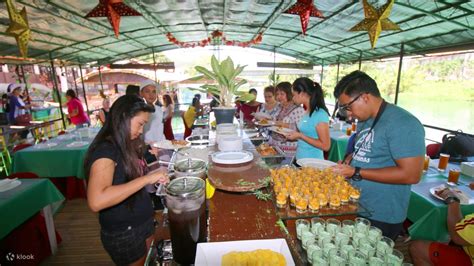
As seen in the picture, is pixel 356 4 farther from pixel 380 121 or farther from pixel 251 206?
pixel 251 206

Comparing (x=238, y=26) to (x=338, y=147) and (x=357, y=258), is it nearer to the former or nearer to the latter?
(x=338, y=147)

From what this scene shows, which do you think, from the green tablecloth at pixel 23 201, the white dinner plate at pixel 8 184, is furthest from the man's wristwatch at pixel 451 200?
the white dinner plate at pixel 8 184

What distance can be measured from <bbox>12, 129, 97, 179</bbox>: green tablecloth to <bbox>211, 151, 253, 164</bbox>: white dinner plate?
3.97m

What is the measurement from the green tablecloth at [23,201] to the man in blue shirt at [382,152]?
3267 mm

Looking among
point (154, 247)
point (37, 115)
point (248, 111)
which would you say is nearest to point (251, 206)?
point (154, 247)

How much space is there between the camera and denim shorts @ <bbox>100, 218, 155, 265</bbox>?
5.70 feet

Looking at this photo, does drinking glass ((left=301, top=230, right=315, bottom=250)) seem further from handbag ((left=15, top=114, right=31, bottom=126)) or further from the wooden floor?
handbag ((left=15, top=114, right=31, bottom=126))

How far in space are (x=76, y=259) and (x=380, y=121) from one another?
159 inches

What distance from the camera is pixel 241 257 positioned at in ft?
3.04

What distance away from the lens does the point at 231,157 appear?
1.75 meters

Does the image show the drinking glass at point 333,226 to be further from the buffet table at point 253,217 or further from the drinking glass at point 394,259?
the drinking glass at point 394,259

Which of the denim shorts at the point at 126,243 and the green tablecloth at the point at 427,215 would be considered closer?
the denim shorts at the point at 126,243

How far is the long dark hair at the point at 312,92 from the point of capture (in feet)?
9.30

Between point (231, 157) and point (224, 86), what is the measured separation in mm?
1064
